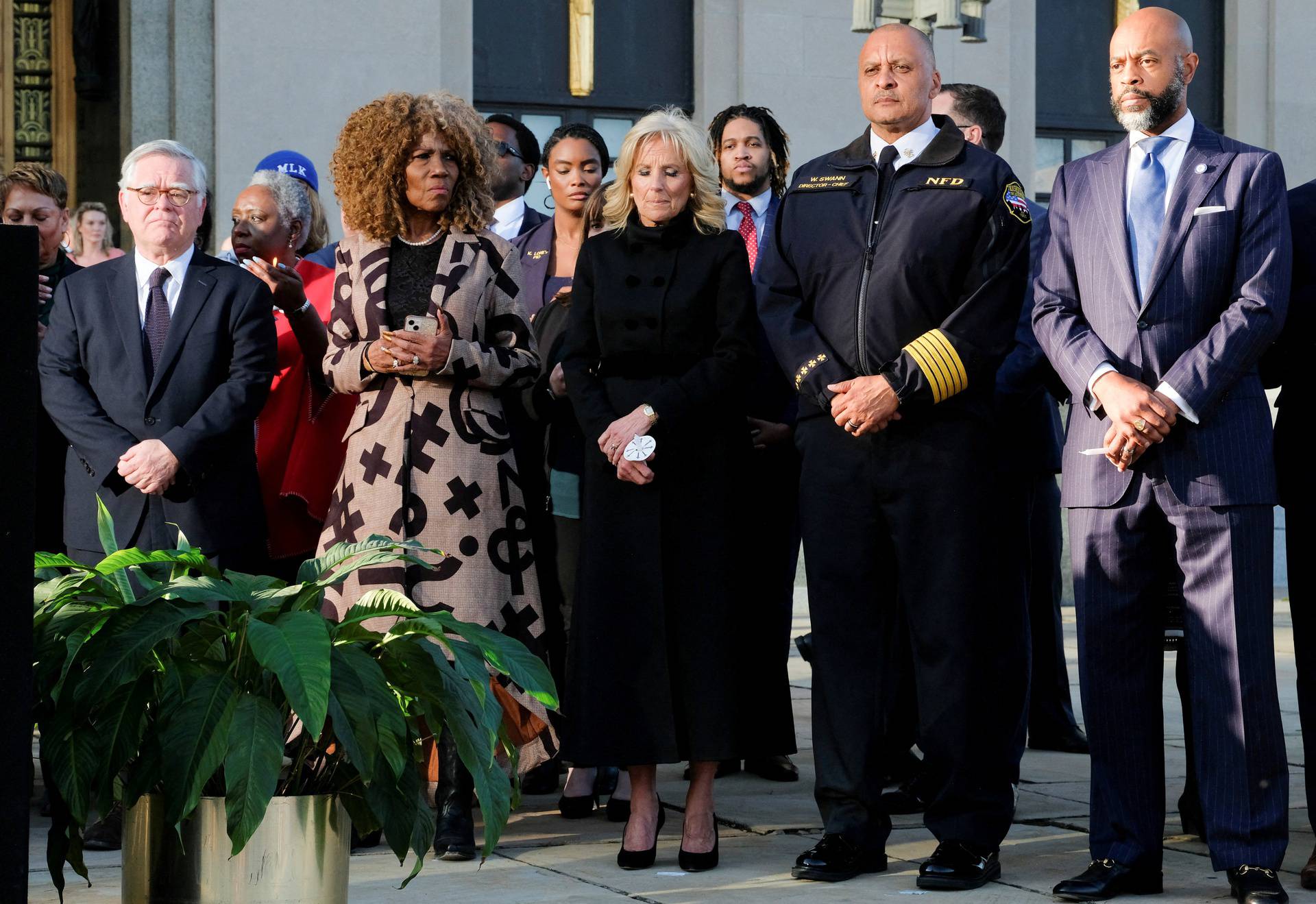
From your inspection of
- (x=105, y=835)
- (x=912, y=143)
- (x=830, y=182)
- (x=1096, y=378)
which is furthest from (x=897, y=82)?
(x=105, y=835)

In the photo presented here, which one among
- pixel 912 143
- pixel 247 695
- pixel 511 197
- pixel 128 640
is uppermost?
pixel 511 197

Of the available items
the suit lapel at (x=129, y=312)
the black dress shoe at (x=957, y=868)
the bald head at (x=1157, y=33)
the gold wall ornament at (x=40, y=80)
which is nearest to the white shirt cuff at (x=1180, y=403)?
the bald head at (x=1157, y=33)

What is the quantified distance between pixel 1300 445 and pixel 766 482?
1810 millimetres

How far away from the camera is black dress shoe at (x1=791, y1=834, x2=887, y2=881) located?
15.7ft

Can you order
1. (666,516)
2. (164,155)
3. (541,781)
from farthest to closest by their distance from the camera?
(541,781)
(164,155)
(666,516)

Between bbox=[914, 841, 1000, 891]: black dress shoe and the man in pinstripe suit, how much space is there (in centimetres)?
23

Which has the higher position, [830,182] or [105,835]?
[830,182]

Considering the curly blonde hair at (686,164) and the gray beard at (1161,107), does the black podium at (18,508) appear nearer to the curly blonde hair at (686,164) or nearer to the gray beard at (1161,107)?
the curly blonde hair at (686,164)

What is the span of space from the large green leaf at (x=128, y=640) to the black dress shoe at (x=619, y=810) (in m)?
2.22

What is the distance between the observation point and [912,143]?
16.7 feet

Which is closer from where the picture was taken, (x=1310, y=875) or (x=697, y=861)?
(x=1310, y=875)

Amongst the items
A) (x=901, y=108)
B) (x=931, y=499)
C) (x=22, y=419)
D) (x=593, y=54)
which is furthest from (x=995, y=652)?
(x=593, y=54)

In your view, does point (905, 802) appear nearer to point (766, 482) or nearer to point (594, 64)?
point (766, 482)

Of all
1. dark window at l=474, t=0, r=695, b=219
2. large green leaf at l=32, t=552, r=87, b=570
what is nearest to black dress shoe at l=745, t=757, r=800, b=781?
large green leaf at l=32, t=552, r=87, b=570
